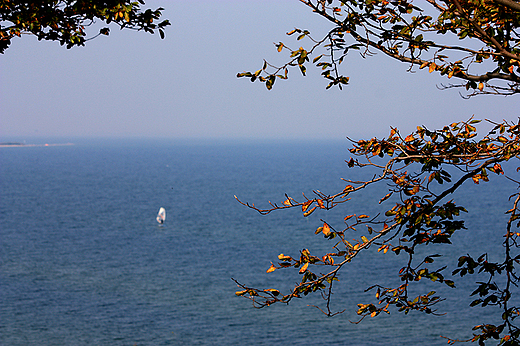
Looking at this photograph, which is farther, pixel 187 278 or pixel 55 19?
pixel 187 278

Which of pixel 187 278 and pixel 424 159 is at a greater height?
pixel 424 159

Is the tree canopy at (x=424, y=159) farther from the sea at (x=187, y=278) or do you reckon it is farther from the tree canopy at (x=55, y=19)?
the sea at (x=187, y=278)

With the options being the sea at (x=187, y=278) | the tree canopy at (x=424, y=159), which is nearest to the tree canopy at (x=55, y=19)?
the tree canopy at (x=424, y=159)

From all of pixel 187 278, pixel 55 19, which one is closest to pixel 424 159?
pixel 55 19

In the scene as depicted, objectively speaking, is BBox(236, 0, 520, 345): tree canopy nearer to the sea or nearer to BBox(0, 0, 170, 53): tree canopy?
BBox(0, 0, 170, 53): tree canopy

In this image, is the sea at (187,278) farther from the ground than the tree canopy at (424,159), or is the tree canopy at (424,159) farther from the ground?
the tree canopy at (424,159)

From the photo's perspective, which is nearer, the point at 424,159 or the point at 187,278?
the point at 424,159

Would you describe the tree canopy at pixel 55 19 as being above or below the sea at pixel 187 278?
above

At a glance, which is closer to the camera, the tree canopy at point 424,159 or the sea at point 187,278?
the tree canopy at point 424,159

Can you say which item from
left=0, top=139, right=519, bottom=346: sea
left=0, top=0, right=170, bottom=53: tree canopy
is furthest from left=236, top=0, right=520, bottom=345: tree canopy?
left=0, top=139, right=519, bottom=346: sea

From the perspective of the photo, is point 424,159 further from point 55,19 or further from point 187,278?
point 187,278

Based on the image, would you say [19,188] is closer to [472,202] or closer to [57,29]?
[472,202]

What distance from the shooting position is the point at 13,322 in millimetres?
57625

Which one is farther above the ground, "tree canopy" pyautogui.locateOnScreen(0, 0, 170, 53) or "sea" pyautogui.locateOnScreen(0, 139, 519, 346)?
"tree canopy" pyautogui.locateOnScreen(0, 0, 170, 53)
